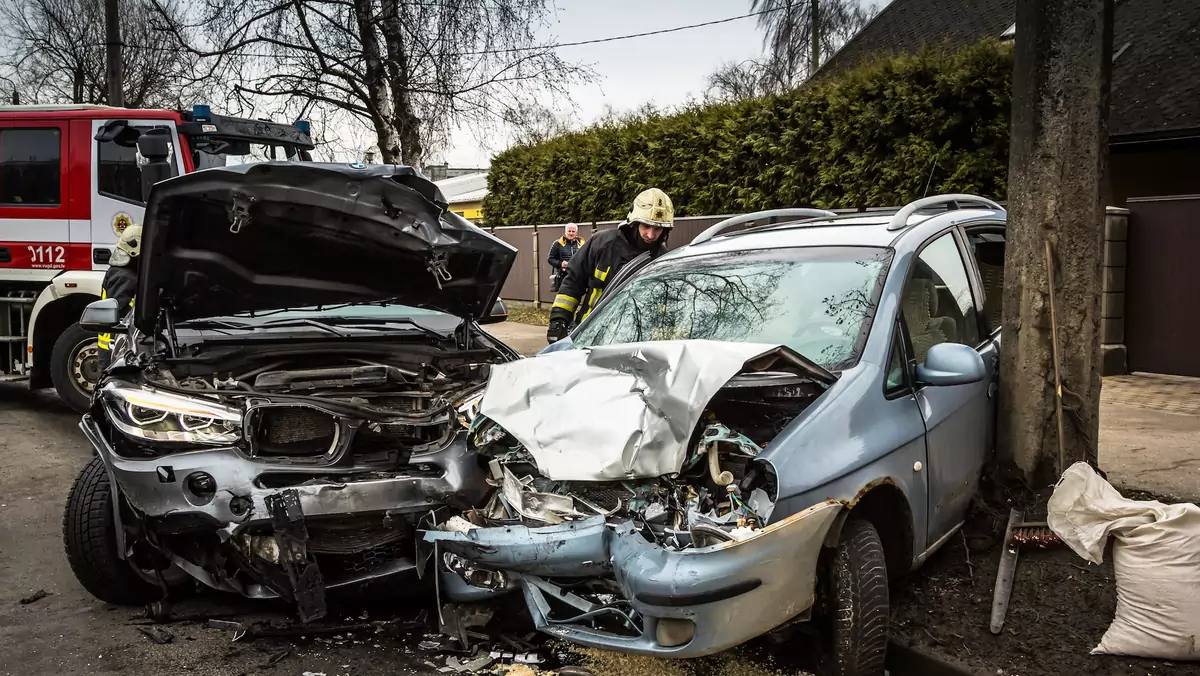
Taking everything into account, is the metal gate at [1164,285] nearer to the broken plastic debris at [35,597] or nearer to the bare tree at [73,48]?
the broken plastic debris at [35,597]

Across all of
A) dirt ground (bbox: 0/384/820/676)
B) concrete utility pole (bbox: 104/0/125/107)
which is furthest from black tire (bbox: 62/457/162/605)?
concrete utility pole (bbox: 104/0/125/107)

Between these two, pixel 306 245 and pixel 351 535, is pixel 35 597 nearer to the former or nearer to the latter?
pixel 351 535

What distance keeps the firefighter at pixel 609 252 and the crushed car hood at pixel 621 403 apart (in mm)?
2731

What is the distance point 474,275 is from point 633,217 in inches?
68.8

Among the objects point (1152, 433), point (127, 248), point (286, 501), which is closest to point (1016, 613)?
point (286, 501)

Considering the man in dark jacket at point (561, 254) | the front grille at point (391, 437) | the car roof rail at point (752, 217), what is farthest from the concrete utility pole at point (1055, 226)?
the man in dark jacket at point (561, 254)

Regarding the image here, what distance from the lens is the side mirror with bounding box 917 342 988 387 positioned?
347 centimetres

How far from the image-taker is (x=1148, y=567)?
10.3 feet

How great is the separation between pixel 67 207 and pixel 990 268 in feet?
25.8

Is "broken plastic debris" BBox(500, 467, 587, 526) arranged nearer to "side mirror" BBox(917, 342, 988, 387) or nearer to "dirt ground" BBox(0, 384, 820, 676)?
"dirt ground" BBox(0, 384, 820, 676)

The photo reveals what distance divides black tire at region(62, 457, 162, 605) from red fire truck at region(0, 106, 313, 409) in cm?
499

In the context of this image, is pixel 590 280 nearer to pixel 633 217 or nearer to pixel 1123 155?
pixel 633 217

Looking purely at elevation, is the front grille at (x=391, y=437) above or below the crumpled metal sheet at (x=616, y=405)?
below

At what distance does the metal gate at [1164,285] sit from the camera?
28.7 feet
